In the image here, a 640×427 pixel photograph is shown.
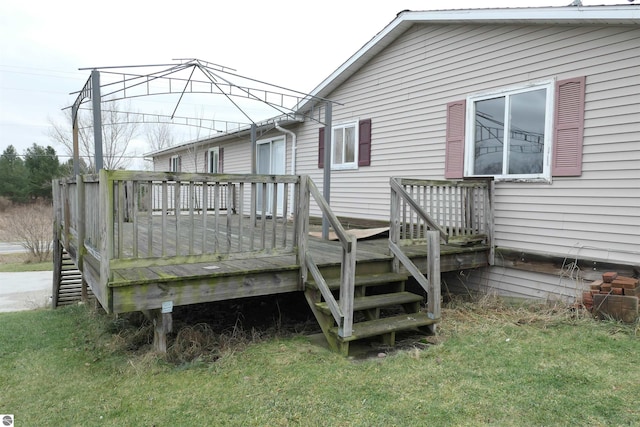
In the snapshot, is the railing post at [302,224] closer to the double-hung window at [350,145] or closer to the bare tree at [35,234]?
the double-hung window at [350,145]

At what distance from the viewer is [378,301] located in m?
4.33

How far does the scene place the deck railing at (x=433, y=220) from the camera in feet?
14.5

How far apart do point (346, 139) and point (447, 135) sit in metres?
2.77

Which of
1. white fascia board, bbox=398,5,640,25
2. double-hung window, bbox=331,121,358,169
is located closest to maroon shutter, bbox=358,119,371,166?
double-hung window, bbox=331,121,358,169

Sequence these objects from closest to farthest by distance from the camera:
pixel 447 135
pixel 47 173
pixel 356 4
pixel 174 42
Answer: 1. pixel 447 135
2. pixel 356 4
3. pixel 174 42
4. pixel 47 173

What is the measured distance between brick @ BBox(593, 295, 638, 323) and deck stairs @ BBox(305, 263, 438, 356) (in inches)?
72.7

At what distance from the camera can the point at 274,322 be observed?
527cm

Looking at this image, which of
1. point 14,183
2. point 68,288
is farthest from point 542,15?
point 14,183

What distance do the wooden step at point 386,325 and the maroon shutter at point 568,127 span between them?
104 inches

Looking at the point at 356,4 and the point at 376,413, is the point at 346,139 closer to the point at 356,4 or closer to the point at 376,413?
the point at 376,413

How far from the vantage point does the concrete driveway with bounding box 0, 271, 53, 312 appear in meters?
9.52

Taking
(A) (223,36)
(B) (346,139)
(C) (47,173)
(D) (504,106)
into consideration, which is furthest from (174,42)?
(D) (504,106)

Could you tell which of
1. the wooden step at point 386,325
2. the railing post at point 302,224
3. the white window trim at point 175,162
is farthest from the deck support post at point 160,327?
the white window trim at point 175,162

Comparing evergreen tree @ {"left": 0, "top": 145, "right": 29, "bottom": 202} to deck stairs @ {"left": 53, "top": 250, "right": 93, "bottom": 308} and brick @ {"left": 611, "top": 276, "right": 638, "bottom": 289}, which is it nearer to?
deck stairs @ {"left": 53, "top": 250, "right": 93, "bottom": 308}
